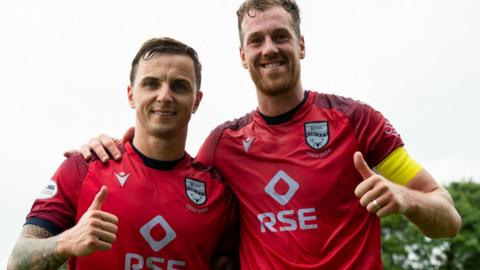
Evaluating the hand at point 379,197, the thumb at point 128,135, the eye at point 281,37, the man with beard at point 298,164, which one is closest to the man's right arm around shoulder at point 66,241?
the man with beard at point 298,164

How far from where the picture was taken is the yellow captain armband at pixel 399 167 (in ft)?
16.6

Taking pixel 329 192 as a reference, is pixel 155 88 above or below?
above

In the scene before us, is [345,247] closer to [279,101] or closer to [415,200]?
[415,200]

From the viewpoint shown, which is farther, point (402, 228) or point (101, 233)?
point (402, 228)

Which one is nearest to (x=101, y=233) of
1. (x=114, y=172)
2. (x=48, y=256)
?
(x=48, y=256)

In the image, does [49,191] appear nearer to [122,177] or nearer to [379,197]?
[122,177]

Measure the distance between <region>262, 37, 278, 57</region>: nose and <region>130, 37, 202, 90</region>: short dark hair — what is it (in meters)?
0.73

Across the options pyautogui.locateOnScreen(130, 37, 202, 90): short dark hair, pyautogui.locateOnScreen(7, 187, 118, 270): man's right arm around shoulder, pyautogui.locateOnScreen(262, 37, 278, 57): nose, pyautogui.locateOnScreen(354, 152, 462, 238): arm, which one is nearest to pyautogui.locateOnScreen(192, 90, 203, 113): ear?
pyautogui.locateOnScreen(130, 37, 202, 90): short dark hair

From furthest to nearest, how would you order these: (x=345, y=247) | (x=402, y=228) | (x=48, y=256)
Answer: (x=402, y=228), (x=345, y=247), (x=48, y=256)

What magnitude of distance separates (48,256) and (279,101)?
7.38ft

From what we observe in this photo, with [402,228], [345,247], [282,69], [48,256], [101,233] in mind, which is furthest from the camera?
[402,228]

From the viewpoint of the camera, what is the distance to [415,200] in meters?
4.51

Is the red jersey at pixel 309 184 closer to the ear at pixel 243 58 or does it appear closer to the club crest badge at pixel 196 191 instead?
the club crest badge at pixel 196 191

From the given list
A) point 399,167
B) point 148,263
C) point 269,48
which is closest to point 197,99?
point 269,48
